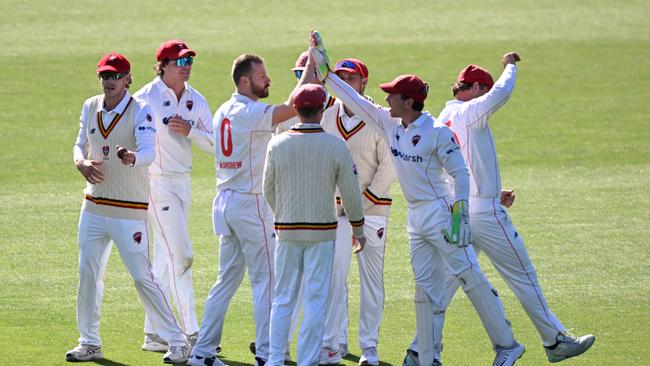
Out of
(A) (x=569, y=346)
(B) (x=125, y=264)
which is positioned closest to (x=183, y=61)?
(B) (x=125, y=264)

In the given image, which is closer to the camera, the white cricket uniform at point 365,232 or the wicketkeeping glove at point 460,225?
the wicketkeeping glove at point 460,225

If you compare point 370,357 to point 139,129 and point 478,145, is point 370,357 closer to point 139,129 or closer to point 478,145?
point 478,145

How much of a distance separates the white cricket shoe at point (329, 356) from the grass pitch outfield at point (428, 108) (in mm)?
95

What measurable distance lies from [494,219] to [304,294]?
1.49 metres

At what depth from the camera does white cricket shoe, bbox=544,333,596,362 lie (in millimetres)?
8023

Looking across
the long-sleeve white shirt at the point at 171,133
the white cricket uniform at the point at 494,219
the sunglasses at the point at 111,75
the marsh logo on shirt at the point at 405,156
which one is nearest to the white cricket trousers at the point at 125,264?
the long-sleeve white shirt at the point at 171,133

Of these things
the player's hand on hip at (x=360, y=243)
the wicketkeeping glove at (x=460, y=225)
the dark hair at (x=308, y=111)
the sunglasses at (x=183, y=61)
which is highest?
the sunglasses at (x=183, y=61)

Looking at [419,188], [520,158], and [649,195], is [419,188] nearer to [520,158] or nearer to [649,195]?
[649,195]

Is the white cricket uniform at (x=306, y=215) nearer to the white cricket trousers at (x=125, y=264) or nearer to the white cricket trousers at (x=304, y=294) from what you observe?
the white cricket trousers at (x=304, y=294)

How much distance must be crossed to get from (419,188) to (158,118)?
2.20 m

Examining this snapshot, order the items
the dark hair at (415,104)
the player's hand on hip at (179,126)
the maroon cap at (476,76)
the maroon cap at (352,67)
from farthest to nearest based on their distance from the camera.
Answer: the player's hand on hip at (179,126), the maroon cap at (352,67), the maroon cap at (476,76), the dark hair at (415,104)

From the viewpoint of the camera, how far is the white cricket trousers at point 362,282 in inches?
334

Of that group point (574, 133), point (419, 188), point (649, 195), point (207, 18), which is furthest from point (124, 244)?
point (207, 18)

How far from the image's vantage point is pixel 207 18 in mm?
20141
